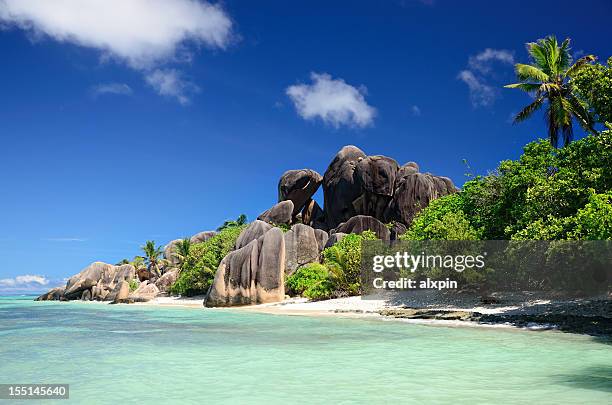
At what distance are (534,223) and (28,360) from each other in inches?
519

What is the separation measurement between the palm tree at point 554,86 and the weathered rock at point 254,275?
15499mm

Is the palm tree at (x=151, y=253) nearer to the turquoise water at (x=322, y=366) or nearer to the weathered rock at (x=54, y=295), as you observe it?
the weathered rock at (x=54, y=295)

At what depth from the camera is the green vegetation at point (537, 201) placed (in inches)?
543

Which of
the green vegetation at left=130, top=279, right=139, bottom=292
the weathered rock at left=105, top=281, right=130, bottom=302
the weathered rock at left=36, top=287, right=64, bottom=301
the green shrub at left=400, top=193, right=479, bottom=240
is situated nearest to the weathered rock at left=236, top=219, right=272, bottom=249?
the weathered rock at left=105, top=281, right=130, bottom=302

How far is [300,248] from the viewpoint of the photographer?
3519cm

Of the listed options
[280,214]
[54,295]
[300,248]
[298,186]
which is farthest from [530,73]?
[54,295]

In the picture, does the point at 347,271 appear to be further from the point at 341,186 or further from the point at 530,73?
the point at 341,186

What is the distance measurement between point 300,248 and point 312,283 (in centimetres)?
713

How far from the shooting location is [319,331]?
15.2 meters

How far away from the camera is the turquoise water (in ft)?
22.2

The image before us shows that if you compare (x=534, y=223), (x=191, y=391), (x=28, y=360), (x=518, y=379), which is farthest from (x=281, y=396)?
(x=534, y=223)

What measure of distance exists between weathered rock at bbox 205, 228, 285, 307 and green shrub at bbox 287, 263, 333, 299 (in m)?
1.15

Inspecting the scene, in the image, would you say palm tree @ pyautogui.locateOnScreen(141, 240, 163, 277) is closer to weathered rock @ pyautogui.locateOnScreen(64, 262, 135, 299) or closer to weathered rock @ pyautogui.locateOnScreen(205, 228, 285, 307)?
weathered rock @ pyautogui.locateOnScreen(64, 262, 135, 299)

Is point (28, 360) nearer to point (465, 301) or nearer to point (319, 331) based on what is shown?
point (319, 331)
